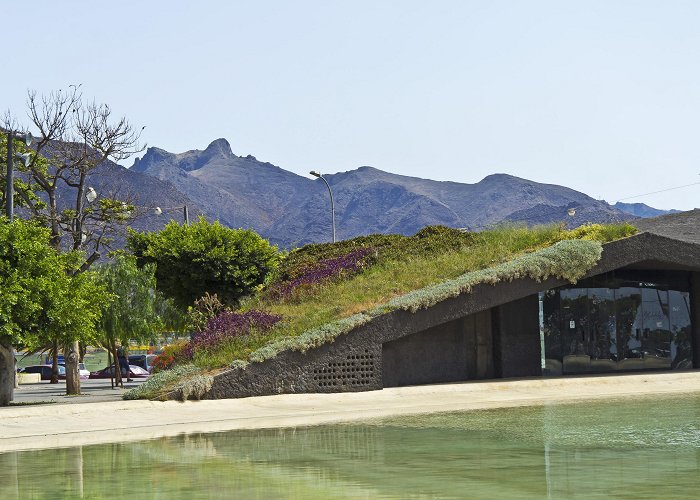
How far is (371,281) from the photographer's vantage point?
3400 centimetres

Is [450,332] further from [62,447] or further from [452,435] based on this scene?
[62,447]

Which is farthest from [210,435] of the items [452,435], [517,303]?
[517,303]

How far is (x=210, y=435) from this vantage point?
20281 millimetres

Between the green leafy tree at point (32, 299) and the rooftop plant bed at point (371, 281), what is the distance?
9.17ft

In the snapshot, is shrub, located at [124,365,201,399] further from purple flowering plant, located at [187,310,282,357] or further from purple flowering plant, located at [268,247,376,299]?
purple flowering plant, located at [268,247,376,299]

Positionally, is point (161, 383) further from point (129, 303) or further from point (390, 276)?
point (129, 303)

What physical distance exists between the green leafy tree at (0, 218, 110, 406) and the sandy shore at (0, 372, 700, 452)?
265 centimetres

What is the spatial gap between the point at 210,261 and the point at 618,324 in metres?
15.7

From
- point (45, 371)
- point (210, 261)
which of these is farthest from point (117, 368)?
point (45, 371)

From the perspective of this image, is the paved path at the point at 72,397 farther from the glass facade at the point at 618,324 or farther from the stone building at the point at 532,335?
the glass facade at the point at 618,324

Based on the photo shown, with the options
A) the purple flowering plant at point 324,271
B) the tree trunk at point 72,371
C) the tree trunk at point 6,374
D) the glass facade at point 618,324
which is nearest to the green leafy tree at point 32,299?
the tree trunk at point 6,374

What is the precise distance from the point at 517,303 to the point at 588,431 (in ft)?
53.3

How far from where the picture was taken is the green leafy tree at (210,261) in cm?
3922

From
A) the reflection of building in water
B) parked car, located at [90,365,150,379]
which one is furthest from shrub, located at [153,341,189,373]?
parked car, located at [90,365,150,379]
